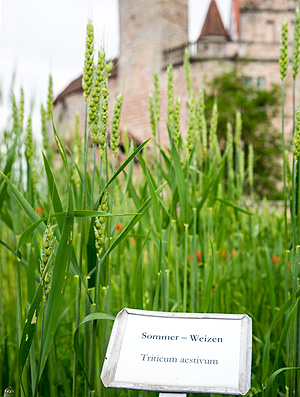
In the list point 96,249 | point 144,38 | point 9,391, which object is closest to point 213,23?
point 144,38

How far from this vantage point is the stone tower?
10.3 metres

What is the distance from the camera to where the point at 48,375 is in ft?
2.27

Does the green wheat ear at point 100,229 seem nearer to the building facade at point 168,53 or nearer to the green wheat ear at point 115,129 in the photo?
the green wheat ear at point 115,129

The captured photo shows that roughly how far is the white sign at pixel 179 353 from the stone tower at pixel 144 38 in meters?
9.65

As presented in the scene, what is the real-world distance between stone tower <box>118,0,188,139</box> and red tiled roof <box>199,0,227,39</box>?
1.69m

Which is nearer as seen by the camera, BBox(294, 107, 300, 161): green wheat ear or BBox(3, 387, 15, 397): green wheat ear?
BBox(3, 387, 15, 397): green wheat ear

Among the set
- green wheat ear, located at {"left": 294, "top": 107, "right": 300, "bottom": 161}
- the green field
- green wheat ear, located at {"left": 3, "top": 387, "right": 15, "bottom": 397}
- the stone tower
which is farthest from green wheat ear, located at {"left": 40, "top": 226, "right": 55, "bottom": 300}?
the stone tower

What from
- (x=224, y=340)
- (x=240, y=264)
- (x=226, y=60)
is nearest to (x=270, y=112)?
(x=226, y=60)

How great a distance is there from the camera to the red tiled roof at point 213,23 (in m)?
12.3

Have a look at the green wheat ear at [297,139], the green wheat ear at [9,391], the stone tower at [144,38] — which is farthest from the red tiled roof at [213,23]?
the green wheat ear at [9,391]

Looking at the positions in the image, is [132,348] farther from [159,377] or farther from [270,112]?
[270,112]

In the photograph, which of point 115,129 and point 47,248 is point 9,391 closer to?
point 47,248

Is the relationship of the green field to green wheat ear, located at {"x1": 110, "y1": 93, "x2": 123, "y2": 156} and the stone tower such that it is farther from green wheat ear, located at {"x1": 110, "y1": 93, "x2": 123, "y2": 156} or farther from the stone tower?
the stone tower

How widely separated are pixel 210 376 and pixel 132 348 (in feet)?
0.29
